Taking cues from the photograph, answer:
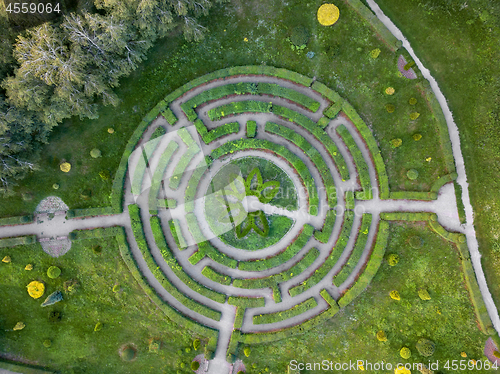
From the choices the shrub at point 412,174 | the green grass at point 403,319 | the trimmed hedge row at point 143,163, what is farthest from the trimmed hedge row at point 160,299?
the shrub at point 412,174

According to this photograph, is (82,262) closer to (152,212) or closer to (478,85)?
(152,212)

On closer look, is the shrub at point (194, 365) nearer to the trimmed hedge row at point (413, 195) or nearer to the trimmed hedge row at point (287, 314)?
the trimmed hedge row at point (287, 314)

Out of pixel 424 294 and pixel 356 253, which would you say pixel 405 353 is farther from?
pixel 356 253

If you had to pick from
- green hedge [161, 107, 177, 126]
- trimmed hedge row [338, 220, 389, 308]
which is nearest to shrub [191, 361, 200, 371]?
trimmed hedge row [338, 220, 389, 308]

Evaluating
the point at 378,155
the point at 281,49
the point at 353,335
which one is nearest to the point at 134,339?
the point at 353,335

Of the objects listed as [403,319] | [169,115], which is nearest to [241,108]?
[169,115]

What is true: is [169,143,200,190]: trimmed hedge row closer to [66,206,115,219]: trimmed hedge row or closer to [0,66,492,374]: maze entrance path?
[0,66,492,374]: maze entrance path

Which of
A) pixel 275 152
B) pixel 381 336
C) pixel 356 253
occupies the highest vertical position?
pixel 275 152
